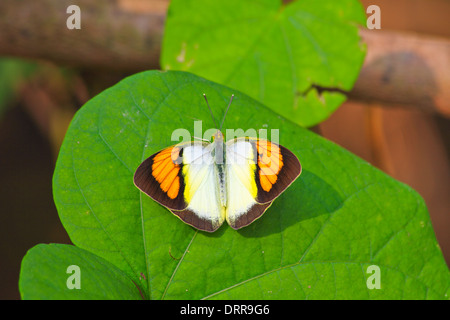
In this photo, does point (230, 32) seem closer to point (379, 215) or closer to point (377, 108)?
Answer: point (379, 215)

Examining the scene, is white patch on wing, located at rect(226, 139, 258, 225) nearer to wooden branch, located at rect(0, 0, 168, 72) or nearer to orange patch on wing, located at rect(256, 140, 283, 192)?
orange patch on wing, located at rect(256, 140, 283, 192)

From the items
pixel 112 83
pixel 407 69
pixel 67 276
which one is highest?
pixel 112 83

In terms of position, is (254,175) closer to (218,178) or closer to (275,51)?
(218,178)

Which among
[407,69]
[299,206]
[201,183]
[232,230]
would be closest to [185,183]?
[201,183]

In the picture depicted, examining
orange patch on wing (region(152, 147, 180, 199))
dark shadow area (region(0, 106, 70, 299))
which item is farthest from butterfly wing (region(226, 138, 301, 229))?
dark shadow area (region(0, 106, 70, 299))

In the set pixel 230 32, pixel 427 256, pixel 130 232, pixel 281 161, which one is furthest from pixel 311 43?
pixel 130 232
